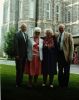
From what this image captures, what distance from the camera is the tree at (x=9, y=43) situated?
11.8 ft

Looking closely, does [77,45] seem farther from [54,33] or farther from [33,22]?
[33,22]

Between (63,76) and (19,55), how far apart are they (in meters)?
0.53

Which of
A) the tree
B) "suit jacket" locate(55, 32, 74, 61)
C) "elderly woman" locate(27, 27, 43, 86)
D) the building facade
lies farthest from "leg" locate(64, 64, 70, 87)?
the tree

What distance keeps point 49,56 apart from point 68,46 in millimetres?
223

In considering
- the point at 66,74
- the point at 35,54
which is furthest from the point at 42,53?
the point at 66,74

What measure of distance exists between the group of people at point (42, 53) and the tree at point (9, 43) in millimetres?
72

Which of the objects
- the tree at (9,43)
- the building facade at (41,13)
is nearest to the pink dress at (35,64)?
the tree at (9,43)

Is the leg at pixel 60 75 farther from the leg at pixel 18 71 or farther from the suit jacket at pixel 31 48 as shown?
the leg at pixel 18 71

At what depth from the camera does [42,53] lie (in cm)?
355

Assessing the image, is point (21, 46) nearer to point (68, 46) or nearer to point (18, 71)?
point (18, 71)

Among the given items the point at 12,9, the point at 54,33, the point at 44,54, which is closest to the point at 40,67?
the point at 44,54

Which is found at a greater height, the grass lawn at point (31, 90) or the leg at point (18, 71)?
the leg at point (18, 71)

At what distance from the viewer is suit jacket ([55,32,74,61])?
3584mm

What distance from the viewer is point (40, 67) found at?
11.7ft
